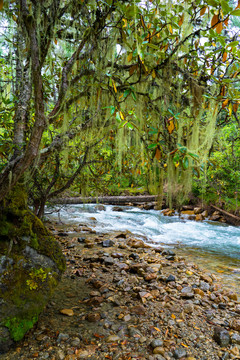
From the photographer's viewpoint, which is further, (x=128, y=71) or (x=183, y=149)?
(x=128, y=71)

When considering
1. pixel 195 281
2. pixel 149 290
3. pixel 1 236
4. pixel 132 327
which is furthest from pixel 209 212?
pixel 1 236

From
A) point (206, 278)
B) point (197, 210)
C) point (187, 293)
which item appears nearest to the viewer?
point (187, 293)

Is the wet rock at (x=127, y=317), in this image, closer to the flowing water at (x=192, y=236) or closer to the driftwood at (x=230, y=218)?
the flowing water at (x=192, y=236)

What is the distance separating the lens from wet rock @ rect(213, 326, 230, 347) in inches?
93.2

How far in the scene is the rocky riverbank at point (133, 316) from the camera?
2107 mm

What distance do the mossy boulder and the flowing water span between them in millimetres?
3510

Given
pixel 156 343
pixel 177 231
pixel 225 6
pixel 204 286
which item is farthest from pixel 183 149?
pixel 177 231

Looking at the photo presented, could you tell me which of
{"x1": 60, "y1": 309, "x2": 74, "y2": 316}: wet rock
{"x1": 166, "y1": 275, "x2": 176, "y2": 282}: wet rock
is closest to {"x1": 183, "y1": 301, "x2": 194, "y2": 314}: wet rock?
{"x1": 166, "y1": 275, "x2": 176, "y2": 282}: wet rock

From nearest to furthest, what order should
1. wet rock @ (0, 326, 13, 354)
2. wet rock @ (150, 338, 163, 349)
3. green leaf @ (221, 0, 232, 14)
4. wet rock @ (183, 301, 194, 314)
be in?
green leaf @ (221, 0, 232, 14) < wet rock @ (0, 326, 13, 354) < wet rock @ (150, 338, 163, 349) < wet rock @ (183, 301, 194, 314)

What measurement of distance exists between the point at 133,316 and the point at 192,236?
6354 mm

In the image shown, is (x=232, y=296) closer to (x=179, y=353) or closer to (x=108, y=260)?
(x=179, y=353)

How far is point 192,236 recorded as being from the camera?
8438mm

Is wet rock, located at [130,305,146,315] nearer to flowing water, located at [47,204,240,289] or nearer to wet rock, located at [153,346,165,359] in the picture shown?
wet rock, located at [153,346,165,359]

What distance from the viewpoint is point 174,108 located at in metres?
2.75
